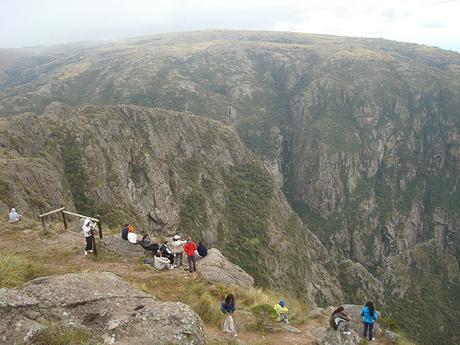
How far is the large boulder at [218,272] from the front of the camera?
2322 cm

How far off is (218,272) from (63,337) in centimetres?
1554

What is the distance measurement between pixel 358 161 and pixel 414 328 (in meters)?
86.3

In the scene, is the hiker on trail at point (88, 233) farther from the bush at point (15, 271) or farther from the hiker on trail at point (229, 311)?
the hiker on trail at point (229, 311)

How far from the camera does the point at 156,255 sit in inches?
937

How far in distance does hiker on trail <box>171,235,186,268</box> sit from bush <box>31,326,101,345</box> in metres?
13.7

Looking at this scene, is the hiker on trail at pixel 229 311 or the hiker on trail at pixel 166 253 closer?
the hiker on trail at pixel 229 311

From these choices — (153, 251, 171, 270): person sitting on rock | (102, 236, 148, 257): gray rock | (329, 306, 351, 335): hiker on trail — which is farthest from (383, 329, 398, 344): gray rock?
(102, 236, 148, 257): gray rock

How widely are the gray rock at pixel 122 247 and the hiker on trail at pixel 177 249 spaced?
8.21 ft

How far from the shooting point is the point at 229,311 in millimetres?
17750

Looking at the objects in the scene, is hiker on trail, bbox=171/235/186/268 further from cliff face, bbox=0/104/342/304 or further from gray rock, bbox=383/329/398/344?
cliff face, bbox=0/104/342/304

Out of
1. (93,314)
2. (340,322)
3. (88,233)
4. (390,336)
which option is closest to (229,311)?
(340,322)

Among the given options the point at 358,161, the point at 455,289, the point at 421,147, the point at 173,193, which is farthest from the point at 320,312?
the point at 421,147

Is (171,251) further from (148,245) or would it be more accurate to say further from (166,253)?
(148,245)

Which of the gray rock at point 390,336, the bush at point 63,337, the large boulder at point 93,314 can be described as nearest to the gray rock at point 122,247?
the large boulder at point 93,314
